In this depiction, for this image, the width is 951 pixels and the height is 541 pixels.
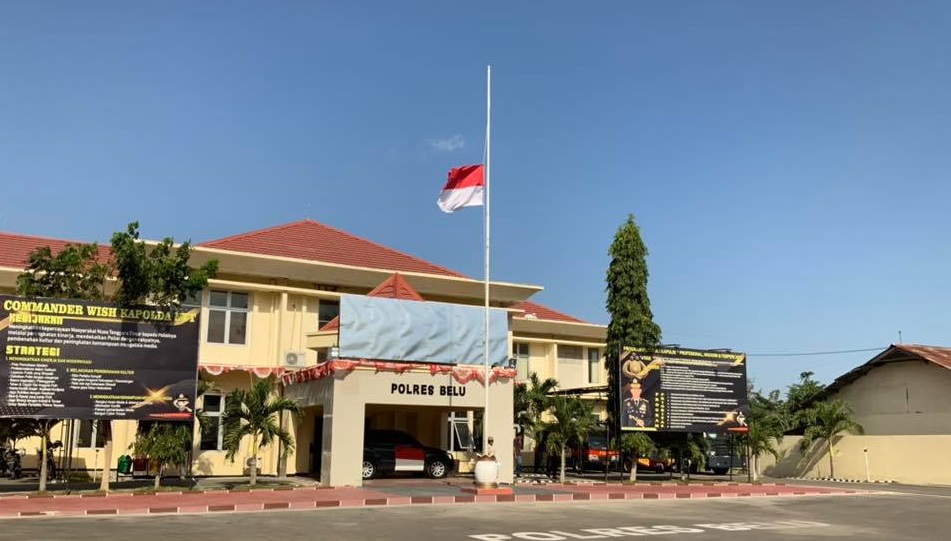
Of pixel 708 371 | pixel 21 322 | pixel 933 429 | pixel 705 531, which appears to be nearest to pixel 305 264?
pixel 21 322

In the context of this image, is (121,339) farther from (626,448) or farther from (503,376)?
(626,448)

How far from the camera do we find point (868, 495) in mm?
23656

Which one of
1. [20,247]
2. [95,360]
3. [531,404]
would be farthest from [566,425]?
[20,247]

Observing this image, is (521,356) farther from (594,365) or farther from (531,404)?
(531,404)

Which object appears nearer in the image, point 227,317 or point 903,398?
point 227,317

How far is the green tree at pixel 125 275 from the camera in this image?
20.4 metres

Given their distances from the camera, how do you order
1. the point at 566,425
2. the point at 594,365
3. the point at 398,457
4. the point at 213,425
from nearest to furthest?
the point at 398,457 → the point at 566,425 → the point at 213,425 → the point at 594,365

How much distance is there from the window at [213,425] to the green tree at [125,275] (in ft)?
22.0

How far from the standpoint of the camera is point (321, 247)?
3116 centimetres

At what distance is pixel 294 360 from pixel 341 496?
9687 mm

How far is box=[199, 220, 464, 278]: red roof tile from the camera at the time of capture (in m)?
29.1

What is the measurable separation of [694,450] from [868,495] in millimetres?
5740

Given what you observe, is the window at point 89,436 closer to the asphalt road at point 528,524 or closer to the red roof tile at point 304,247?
the red roof tile at point 304,247

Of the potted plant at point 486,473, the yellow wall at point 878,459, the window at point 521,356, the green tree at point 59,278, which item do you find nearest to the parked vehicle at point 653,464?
the yellow wall at point 878,459
